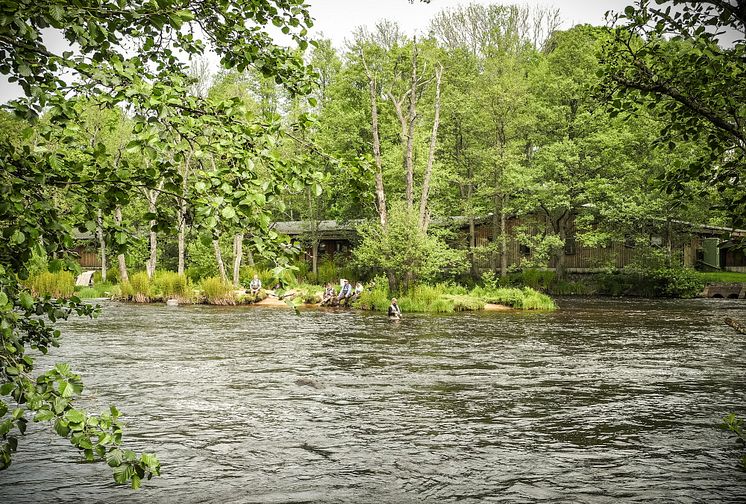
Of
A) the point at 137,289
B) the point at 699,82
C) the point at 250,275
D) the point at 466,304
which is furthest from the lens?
the point at 250,275

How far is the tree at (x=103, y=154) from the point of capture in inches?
171

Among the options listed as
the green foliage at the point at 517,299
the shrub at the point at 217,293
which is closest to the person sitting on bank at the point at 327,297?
the shrub at the point at 217,293

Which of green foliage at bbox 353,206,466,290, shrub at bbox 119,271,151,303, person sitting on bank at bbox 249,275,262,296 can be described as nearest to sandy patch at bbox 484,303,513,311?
green foliage at bbox 353,206,466,290

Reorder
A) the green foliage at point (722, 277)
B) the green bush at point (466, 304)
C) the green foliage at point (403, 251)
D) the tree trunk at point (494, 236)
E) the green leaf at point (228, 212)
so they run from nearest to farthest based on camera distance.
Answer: the green leaf at point (228, 212) → the green bush at point (466, 304) → the green foliage at point (403, 251) → the green foliage at point (722, 277) → the tree trunk at point (494, 236)

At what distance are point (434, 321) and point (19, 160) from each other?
25.7 meters

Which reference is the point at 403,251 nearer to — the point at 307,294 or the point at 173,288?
the point at 307,294

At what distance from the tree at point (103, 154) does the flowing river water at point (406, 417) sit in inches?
170

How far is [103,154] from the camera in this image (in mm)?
5488

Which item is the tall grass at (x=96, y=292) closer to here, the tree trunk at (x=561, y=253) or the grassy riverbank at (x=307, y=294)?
the grassy riverbank at (x=307, y=294)

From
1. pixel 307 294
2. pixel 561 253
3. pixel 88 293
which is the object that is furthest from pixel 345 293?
pixel 88 293

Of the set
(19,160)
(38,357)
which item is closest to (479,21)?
(38,357)

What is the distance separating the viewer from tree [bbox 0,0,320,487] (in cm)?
434

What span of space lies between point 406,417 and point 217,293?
92.2 ft

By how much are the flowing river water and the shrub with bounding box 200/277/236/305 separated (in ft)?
46.2
